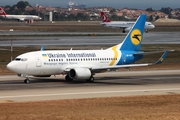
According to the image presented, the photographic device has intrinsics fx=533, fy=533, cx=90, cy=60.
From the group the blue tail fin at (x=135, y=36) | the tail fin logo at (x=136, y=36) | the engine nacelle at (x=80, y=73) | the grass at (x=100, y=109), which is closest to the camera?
the grass at (x=100, y=109)

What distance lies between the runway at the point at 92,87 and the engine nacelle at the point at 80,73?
0.69 meters

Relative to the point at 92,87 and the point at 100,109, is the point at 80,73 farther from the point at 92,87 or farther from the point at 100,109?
the point at 100,109

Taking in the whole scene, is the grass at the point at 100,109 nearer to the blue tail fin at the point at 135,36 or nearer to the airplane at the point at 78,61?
the airplane at the point at 78,61

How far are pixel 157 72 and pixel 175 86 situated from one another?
12.8 m

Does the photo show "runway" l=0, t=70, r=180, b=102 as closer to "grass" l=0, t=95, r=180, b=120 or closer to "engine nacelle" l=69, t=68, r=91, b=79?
"engine nacelle" l=69, t=68, r=91, b=79

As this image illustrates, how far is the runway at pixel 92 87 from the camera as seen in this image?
39344mm

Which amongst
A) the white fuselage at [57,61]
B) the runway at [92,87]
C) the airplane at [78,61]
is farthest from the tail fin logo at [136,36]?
the runway at [92,87]

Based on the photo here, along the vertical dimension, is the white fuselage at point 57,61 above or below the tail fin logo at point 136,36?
below

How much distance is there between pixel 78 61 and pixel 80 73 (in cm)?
209

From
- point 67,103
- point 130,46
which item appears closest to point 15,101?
point 67,103

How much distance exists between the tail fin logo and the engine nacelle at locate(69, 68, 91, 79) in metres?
7.28

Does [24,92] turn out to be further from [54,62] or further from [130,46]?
[130,46]

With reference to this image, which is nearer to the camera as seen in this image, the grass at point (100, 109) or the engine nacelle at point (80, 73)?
the grass at point (100, 109)

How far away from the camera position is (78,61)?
162 feet
